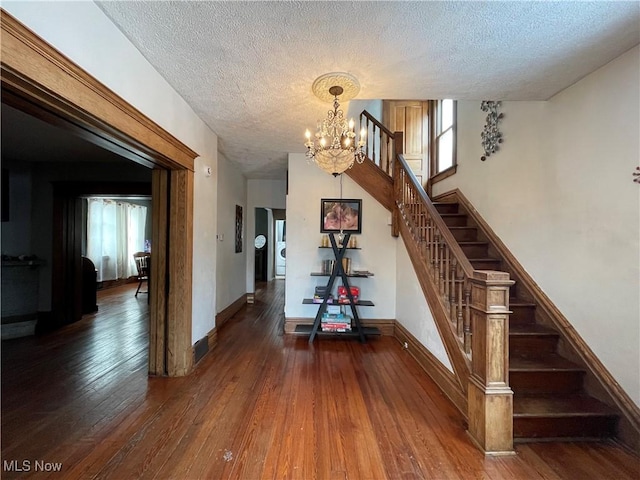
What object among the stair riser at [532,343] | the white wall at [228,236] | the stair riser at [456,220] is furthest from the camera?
the white wall at [228,236]

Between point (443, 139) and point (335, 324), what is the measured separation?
3.62 metres

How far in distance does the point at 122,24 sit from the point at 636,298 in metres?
3.56

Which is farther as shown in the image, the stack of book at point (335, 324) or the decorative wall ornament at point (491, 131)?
the stack of book at point (335, 324)

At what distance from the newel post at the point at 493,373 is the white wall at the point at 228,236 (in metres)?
3.61

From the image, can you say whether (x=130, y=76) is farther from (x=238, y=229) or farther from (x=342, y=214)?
(x=238, y=229)

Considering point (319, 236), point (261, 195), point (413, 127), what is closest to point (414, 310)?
point (319, 236)

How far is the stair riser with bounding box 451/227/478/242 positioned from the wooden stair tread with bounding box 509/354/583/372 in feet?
5.15

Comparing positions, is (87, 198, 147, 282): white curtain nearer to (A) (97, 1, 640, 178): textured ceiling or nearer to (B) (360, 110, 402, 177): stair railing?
(A) (97, 1, 640, 178): textured ceiling

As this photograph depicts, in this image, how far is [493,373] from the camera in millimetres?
1768

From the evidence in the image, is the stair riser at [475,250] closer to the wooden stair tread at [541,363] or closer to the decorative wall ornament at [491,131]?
the decorative wall ornament at [491,131]

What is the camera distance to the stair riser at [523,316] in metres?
2.58

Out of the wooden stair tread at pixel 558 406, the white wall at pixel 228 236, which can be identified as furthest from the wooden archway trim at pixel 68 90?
the wooden stair tread at pixel 558 406

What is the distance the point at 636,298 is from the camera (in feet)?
5.82

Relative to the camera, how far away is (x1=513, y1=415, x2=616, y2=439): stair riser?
1.86 metres
